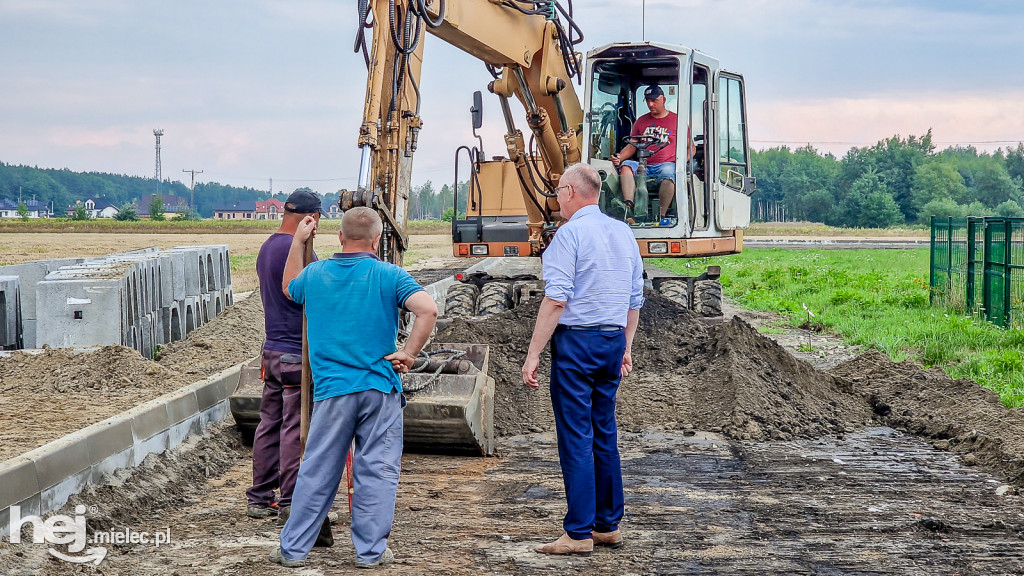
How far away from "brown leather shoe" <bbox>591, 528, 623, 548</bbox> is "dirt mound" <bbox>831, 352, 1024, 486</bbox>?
3.12 meters

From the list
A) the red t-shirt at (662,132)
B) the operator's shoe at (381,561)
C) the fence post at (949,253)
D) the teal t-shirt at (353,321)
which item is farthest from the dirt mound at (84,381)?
the fence post at (949,253)

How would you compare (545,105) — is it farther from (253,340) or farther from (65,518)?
(65,518)

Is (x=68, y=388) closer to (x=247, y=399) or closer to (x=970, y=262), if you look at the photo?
(x=247, y=399)

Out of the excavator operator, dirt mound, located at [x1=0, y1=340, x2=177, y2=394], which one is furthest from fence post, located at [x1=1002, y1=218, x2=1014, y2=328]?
dirt mound, located at [x1=0, y1=340, x2=177, y2=394]

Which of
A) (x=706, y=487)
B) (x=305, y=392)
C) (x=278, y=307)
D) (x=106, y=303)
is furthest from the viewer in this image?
(x=106, y=303)

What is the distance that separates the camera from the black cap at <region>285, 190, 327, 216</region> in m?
5.64

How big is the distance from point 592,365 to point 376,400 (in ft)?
3.75

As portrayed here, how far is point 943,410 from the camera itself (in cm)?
883

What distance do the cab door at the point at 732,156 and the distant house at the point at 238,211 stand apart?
15146 centimetres

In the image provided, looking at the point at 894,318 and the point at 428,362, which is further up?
the point at 428,362

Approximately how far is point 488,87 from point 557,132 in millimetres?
1128

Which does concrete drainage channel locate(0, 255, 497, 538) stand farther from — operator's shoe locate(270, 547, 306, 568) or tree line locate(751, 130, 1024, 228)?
tree line locate(751, 130, 1024, 228)

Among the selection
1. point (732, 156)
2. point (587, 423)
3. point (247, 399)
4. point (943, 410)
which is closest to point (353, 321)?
point (587, 423)

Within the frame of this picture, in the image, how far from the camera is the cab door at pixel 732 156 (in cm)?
1216
